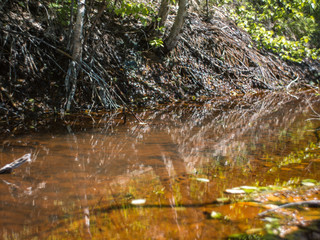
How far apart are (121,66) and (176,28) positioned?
1.94 metres

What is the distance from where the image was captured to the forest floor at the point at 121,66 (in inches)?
175

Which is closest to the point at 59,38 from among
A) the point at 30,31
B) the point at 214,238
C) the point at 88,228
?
the point at 30,31

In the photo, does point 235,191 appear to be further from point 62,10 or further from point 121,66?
point 62,10

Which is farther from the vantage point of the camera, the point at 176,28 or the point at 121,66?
the point at 176,28

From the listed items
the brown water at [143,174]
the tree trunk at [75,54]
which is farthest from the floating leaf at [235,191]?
the tree trunk at [75,54]

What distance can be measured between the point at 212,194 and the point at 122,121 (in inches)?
110

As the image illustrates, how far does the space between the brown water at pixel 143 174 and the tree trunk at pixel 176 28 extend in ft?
11.4

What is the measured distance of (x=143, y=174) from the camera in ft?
7.17

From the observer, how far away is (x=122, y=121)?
4336mm

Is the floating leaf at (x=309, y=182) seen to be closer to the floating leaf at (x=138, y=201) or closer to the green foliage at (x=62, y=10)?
the floating leaf at (x=138, y=201)

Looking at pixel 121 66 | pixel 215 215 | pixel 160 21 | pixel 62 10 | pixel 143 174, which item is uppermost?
pixel 160 21

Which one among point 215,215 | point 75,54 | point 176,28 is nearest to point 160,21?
point 176,28

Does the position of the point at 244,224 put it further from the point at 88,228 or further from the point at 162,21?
the point at 162,21

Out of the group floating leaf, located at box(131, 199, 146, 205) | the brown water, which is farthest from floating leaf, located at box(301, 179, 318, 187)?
floating leaf, located at box(131, 199, 146, 205)
